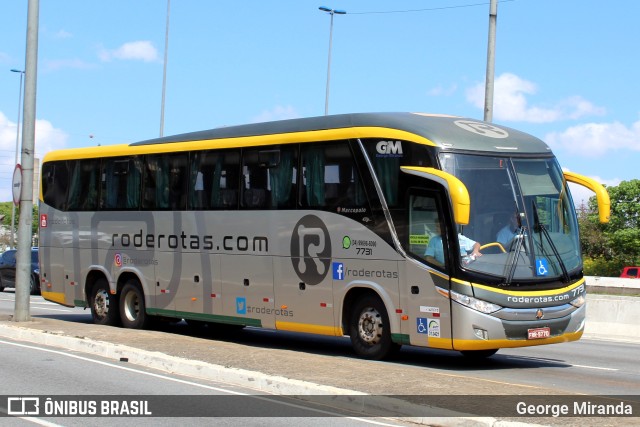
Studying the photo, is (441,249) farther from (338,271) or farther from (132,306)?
(132,306)

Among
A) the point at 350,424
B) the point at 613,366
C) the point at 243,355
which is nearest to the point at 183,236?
the point at 243,355

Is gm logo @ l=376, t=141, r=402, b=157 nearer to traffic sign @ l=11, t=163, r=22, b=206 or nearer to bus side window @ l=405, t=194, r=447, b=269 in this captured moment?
bus side window @ l=405, t=194, r=447, b=269

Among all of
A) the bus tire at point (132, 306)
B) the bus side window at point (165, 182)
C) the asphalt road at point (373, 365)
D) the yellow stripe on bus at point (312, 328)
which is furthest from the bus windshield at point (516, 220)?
the bus tire at point (132, 306)

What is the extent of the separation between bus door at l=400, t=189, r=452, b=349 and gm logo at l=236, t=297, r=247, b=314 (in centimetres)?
385

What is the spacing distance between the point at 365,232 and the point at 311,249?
1282 mm

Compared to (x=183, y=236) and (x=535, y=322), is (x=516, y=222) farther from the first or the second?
(x=183, y=236)

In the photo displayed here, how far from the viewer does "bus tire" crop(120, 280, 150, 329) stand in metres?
19.8

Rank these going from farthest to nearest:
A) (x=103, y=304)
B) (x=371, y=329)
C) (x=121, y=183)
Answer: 1. (x=103, y=304)
2. (x=121, y=183)
3. (x=371, y=329)

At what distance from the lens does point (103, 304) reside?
20609 mm

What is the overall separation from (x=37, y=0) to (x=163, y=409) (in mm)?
11282

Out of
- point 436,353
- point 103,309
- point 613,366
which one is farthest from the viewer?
point 103,309

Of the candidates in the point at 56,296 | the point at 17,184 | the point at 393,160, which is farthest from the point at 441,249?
the point at 56,296

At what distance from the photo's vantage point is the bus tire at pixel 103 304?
20.4m

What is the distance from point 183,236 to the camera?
1852 cm
